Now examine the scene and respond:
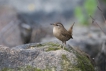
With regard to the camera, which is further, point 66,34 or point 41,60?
point 66,34

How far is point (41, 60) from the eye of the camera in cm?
583

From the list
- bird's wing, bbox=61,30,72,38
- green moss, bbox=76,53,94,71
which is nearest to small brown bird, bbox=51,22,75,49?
bird's wing, bbox=61,30,72,38

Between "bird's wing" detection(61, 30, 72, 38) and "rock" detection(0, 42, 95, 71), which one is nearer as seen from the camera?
"rock" detection(0, 42, 95, 71)

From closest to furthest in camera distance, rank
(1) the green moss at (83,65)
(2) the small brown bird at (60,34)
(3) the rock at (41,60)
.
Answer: (3) the rock at (41,60) → (1) the green moss at (83,65) → (2) the small brown bird at (60,34)

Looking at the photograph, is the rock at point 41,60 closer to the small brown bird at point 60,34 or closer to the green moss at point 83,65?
the green moss at point 83,65

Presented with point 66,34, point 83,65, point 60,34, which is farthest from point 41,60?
point 66,34

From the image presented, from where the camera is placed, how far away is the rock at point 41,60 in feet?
18.7

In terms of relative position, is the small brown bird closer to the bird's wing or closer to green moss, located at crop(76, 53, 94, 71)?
the bird's wing

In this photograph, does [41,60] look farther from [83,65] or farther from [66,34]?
[66,34]

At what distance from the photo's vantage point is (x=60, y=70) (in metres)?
5.66

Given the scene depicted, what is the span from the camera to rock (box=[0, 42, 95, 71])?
224 inches

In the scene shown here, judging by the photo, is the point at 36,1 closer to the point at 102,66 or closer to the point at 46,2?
the point at 46,2

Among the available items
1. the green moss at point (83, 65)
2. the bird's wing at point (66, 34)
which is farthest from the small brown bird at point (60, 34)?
the green moss at point (83, 65)

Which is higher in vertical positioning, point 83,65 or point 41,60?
point 41,60
